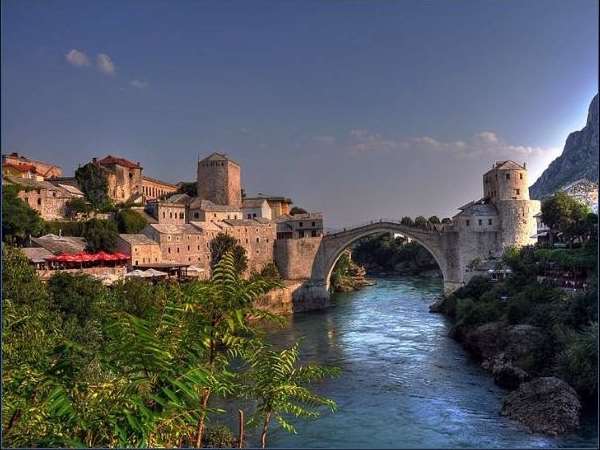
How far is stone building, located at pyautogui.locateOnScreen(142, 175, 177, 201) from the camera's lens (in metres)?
32.6

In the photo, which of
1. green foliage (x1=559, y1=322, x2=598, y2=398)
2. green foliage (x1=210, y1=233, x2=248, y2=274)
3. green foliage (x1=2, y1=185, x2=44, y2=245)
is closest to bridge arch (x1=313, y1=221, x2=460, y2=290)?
green foliage (x1=210, y1=233, x2=248, y2=274)

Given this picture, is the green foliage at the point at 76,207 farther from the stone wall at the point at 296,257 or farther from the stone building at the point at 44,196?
the stone wall at the point at 296,257

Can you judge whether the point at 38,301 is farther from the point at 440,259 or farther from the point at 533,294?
the point at 440,259

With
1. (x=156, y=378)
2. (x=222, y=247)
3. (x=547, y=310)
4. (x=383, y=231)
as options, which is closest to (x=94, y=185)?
(x=222, y=247)

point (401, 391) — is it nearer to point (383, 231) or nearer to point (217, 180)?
point (383, 231)

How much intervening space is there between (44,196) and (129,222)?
3.72m

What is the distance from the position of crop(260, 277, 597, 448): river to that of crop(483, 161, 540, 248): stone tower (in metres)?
5.28

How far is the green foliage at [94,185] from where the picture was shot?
24609mm

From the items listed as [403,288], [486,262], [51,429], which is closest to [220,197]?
[403,288]

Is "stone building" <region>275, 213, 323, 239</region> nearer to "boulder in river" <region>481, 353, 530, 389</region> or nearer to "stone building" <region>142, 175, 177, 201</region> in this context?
"stone building" <region>142, 175, 177, 201</region>

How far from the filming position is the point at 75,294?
453 inches

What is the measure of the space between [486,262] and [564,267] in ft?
23.0

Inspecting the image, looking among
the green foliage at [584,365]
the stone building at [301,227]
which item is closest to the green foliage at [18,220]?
the stone building at [301,227]

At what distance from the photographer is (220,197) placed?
3161cm
